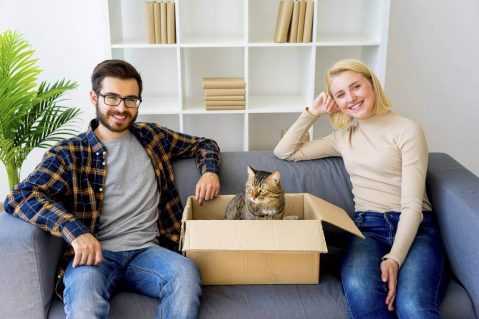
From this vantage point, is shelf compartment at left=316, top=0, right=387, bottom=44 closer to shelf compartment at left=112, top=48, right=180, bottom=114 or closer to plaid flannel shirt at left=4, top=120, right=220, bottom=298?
shelf compartment at left=112, top=48, right=180, bottom=114

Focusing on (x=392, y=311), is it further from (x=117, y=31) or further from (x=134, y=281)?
(x=117, y=31)

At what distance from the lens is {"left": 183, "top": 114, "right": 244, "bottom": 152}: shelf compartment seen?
314cm

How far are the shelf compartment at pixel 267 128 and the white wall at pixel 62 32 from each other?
99cm

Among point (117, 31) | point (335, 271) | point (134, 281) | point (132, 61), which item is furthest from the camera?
point (132, 61)

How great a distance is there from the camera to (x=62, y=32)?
112 inches

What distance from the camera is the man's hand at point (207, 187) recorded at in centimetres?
183

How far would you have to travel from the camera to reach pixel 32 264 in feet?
4.89

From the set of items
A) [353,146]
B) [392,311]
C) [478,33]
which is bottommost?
[392,311]

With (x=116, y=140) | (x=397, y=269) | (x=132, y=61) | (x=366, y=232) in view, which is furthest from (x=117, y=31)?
(x=397, y=269)

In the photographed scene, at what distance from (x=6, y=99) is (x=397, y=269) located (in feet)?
5.36

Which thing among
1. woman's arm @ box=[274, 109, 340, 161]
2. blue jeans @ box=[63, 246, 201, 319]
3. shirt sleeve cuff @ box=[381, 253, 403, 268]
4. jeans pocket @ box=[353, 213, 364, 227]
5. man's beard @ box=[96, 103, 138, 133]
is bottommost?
blue jeans @ box=[63, 246, 201, 319]

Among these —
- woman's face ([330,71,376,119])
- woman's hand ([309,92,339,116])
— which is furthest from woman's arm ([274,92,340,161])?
woman's face ([330,71,376,119])

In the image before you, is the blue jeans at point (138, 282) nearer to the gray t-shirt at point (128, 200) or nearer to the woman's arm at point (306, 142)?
the gray t-shirt at point (128, 200)

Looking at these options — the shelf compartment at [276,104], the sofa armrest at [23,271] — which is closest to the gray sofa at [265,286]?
the sofa armrest at [23,271]
